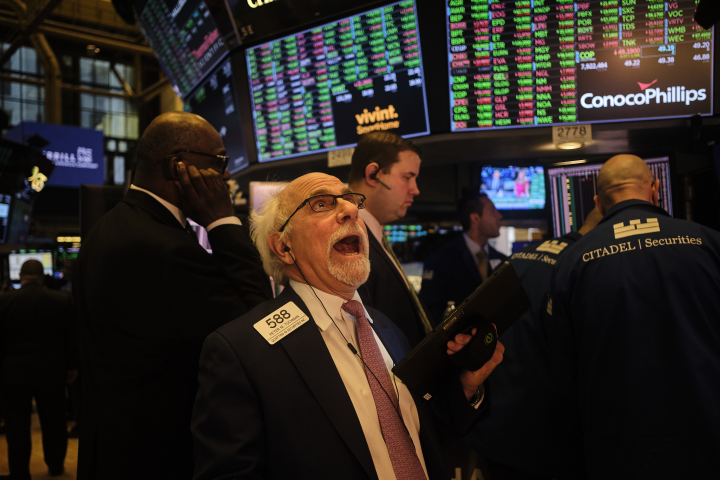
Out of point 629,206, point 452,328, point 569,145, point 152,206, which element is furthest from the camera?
point 569,145

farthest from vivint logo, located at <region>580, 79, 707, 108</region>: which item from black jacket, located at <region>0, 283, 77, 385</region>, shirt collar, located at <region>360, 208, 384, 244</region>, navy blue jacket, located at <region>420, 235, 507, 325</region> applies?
black jacket, located at <region>0, 283, 77, 385</region>

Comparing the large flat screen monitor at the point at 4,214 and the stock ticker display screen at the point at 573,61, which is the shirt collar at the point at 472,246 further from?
the large flat screen monitor at the point at 4,214

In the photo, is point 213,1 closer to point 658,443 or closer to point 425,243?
point 425,243

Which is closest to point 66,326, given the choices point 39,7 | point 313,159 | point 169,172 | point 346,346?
point 313,159

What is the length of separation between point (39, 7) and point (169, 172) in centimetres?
858

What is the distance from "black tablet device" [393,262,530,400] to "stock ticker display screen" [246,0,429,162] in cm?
175

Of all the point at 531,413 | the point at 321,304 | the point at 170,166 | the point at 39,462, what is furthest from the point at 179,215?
the point at 39,462

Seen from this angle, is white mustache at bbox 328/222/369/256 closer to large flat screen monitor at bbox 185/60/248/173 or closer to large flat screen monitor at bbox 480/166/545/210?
large flat screen monitor at bbox 480/166/545/210

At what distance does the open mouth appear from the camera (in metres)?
1.52

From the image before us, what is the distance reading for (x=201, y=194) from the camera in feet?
5.82

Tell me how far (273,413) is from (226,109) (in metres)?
3.16

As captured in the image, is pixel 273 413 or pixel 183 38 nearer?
pixel 273 413

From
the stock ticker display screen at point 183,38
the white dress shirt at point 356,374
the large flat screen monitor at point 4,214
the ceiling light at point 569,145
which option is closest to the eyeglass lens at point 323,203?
the white dress shirt at point 356,374

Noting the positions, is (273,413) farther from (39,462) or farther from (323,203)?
(39,462)
